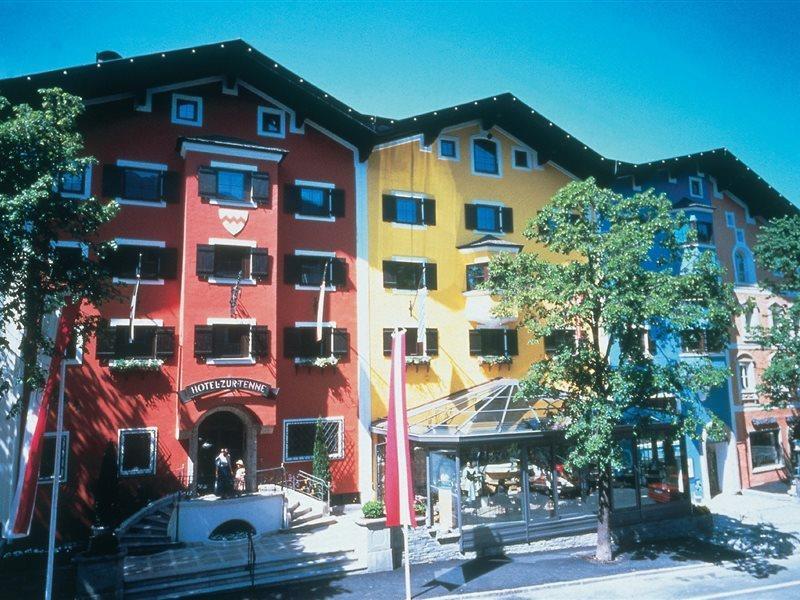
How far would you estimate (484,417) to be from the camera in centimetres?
1872

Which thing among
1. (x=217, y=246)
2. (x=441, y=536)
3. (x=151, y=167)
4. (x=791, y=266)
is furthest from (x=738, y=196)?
(x=151, y=167)

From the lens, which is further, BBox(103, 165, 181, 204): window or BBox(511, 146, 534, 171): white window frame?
BBox(511, 146, 534, 171): white window frame

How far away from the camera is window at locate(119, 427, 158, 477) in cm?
1891

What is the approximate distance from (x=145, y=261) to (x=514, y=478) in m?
15.0

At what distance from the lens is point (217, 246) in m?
20.5

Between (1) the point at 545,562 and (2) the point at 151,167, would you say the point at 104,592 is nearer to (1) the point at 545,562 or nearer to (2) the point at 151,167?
(1) the point at 545,562

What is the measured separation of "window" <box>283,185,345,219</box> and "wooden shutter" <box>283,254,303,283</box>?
1.87 m

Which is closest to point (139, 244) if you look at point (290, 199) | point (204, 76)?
point (290, 199)

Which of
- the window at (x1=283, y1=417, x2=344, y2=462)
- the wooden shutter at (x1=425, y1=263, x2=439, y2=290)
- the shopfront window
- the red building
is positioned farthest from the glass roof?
the wooden shutter at (x1=425, y1=263, x2=439, y2=290)

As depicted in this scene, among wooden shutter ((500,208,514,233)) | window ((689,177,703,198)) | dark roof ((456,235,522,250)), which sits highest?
window ((689,177,703,198))

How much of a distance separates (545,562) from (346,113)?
59.2 feet

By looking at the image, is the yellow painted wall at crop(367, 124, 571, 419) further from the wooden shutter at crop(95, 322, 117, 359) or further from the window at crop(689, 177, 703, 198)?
the window at crop(689, 177, 703, 198)

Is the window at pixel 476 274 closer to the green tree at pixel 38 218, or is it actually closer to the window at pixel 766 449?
the green tree at pixel 38 218

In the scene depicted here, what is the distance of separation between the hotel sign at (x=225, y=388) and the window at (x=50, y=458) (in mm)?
3882
